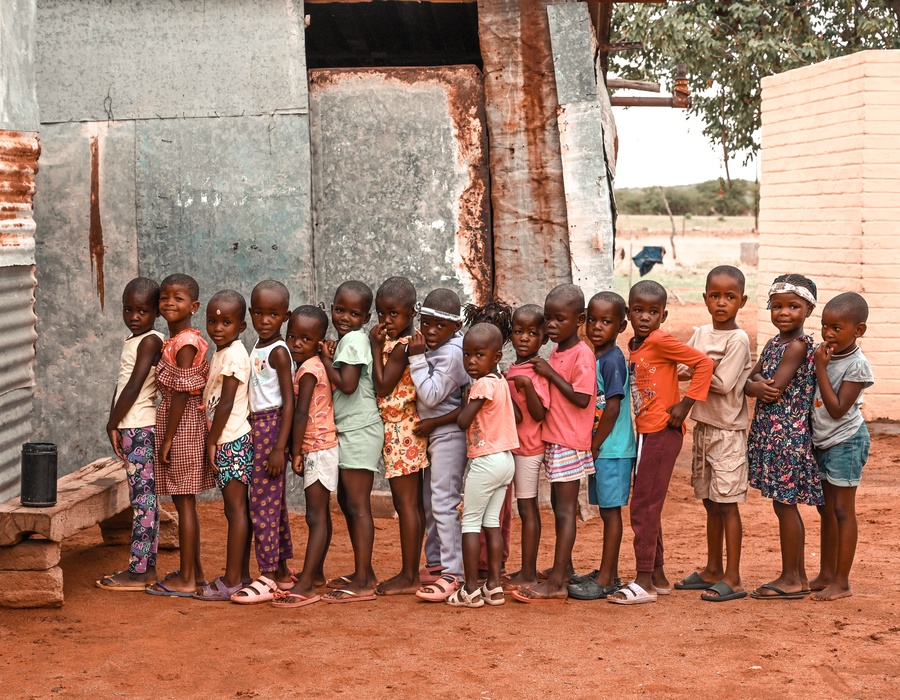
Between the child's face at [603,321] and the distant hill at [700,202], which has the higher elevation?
the distant hill at [700,202]

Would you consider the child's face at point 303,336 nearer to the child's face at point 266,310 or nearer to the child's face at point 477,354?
the child's face at point 266,310

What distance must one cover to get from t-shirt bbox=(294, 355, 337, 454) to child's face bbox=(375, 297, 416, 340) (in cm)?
34

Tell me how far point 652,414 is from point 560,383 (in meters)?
0.45

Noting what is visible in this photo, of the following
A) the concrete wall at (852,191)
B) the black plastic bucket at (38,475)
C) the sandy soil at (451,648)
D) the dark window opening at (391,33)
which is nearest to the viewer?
the sandy soil at (451,648)

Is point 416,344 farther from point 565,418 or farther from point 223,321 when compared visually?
point 223,321

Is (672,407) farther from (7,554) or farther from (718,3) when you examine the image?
(718,3)

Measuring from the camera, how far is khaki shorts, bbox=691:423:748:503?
4.52 meters

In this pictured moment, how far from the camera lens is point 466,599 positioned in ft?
14.4

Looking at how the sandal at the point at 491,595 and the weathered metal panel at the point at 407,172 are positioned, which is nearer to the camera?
the sandal at the point at 491,595

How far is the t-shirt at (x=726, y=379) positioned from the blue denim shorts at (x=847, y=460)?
15.5 inches

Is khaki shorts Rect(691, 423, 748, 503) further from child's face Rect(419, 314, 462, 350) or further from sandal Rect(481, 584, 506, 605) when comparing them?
child's face Rect(419, 314, 462, 350)

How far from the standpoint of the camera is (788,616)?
14.0 ft

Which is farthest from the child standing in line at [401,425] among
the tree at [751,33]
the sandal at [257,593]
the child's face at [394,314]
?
the tree at [751,33]

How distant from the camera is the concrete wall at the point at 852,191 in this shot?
8.80m
